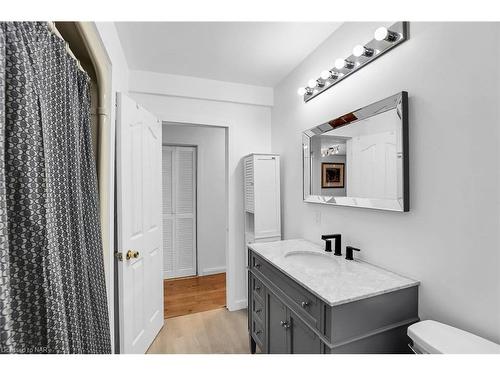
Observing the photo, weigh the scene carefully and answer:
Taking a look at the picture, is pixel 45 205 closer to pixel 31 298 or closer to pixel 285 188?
pixel 31 298

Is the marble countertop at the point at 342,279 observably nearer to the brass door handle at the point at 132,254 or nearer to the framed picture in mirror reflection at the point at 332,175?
the framed picture in mirror reflection at the point at 332,175

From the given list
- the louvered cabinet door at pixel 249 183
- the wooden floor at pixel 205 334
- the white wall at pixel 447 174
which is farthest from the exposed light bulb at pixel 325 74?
the wooden floor at pixel 205 334

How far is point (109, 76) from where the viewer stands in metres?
1.54

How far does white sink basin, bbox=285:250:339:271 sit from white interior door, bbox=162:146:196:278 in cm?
215

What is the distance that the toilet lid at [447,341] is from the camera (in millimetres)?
844

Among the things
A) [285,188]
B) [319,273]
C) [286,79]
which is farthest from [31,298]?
[286,79]

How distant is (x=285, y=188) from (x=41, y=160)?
6.51ft

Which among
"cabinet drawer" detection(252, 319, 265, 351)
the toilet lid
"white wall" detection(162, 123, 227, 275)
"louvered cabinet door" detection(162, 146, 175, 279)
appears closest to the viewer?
the toilet lid

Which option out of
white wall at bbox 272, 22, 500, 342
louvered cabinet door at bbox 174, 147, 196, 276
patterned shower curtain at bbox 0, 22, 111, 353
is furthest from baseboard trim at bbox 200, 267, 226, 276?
patterned shower curtain at bbox 0, 22, 111, 353

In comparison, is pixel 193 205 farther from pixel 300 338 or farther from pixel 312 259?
pixel 300 338

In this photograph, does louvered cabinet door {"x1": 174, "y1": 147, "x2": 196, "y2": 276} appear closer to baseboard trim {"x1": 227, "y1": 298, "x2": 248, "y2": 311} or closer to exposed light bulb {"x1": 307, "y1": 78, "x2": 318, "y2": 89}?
baseboard trim {"x1": 227, "y1": 298, "x2": 248, "y2": 311}

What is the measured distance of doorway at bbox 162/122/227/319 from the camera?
3436 millimetres

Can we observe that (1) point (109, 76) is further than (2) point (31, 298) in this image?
Yes

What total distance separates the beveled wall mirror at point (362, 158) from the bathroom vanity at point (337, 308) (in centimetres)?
40
